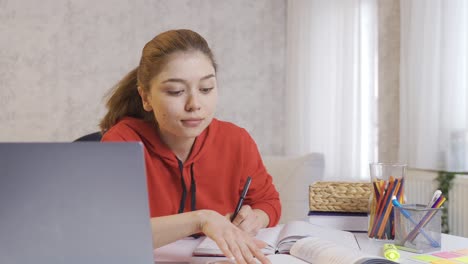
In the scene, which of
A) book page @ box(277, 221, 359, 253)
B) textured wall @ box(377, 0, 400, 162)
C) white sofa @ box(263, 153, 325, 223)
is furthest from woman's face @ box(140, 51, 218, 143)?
textured wall @ box(377, 0, 400, 162)

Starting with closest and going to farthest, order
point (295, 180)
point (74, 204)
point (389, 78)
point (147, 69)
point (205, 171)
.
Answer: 1. point (74, 204)
2. point (147, 69)
3. point (205, 171)
4. point (295, 180)
5. point (389, 78)

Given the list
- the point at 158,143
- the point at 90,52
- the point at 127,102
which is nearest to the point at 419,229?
the point at 158,143

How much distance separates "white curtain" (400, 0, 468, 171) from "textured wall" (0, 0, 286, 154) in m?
1.18

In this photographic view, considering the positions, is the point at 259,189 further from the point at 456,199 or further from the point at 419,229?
the point at 456,199

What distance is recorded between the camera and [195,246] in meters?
1.21

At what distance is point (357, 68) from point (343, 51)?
16cm

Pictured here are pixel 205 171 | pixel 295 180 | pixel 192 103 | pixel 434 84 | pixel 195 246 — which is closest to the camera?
pixel 195 246

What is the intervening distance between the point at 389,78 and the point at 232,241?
3.08m

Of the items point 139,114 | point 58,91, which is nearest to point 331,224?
point 139,114

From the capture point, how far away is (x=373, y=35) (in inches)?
151

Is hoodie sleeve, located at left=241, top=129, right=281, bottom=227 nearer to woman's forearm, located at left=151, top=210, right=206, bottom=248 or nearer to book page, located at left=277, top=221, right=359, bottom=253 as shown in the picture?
book page, located at left=277, top=221, right=359, bottom=253

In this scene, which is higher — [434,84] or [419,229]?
[434,84]

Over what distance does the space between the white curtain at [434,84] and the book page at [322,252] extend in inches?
95.9

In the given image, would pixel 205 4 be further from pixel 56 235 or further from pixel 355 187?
pixel 56 235
